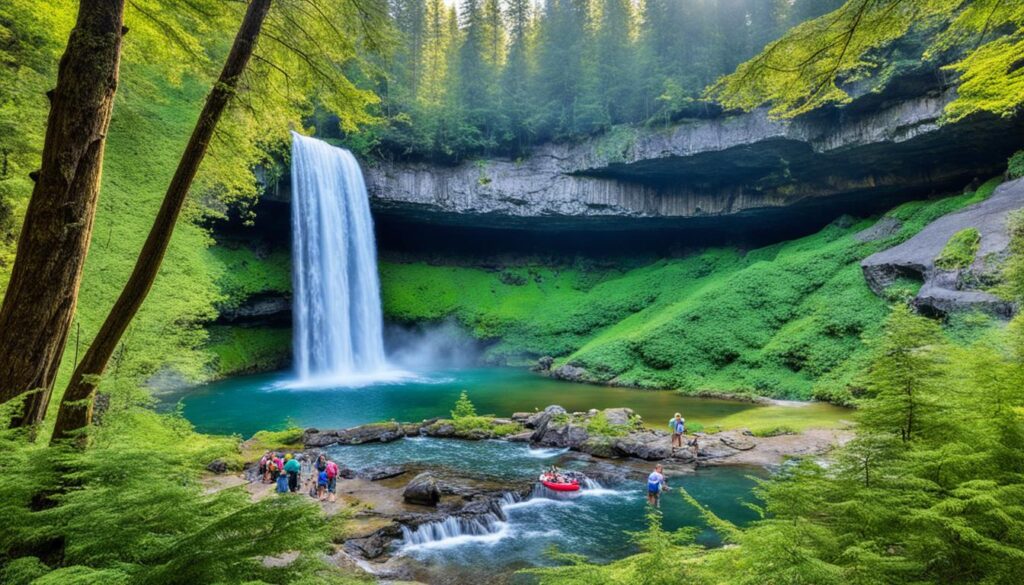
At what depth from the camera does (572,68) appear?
1577 inches

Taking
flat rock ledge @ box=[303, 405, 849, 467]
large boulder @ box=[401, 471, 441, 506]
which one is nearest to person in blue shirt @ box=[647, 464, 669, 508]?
flat rock ledge @ box=[303, 405, 849, 467]

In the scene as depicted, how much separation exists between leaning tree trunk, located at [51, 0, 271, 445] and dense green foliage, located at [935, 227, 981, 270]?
2541cm

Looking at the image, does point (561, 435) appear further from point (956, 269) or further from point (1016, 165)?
point (1016, 165)

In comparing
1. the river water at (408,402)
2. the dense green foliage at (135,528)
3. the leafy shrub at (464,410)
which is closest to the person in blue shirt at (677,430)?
the river water at (408,402)

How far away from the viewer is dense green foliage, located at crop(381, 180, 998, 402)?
23.2 m

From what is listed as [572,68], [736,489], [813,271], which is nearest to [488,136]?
[572,68]

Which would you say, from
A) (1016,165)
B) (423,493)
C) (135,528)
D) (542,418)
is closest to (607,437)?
(542,418)

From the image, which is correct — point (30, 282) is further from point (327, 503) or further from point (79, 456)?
point (327, 503)

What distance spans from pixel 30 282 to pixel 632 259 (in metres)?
43.4

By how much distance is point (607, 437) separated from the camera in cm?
1587

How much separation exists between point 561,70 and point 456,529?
38404 mm

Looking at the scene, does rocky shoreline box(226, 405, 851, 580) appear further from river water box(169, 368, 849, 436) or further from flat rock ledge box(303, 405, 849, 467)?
river water box(169, 368, 849, 436)

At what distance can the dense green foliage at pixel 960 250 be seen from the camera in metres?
19.8

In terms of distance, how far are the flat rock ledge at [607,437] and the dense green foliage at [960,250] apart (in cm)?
1063
